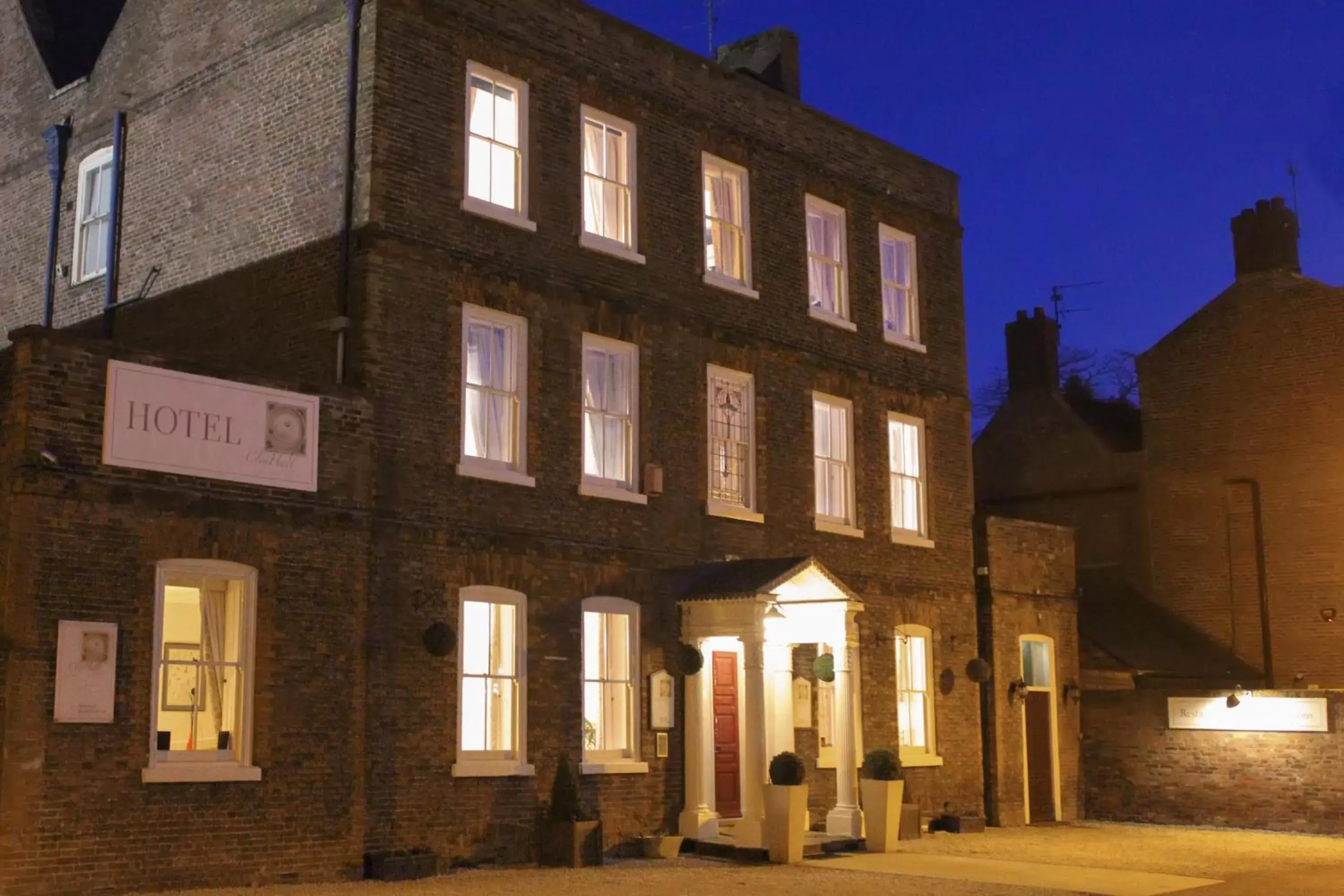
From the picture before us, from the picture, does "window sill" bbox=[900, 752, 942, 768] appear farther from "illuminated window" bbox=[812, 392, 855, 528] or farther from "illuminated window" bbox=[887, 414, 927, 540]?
"illuminated window" bbox=[812, 392, 855, 528]

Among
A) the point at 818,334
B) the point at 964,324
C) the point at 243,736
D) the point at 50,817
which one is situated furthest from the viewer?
the point at 964,324

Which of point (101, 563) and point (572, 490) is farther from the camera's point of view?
point (572, 490)

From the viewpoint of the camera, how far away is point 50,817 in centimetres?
1327

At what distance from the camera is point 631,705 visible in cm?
1881

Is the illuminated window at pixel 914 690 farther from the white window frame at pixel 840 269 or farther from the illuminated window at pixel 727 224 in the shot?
the illuminated window at pixel 727 224

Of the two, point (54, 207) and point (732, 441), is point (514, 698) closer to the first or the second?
point (732, 441)

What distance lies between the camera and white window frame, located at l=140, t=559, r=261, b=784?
14125 millimetres

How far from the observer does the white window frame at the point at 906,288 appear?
23.7 m

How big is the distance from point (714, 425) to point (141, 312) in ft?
24.5

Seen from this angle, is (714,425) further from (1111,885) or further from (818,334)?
(1111,885)

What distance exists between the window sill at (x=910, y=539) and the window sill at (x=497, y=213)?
7792 millimetres

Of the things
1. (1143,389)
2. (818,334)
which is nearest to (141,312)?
(818,334)

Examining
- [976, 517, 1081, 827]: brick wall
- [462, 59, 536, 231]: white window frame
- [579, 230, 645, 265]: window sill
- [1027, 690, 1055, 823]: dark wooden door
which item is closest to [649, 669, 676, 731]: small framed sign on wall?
[579, 230, 645, 265]: window sill

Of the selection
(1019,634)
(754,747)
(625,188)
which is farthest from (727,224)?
(1019,634)
